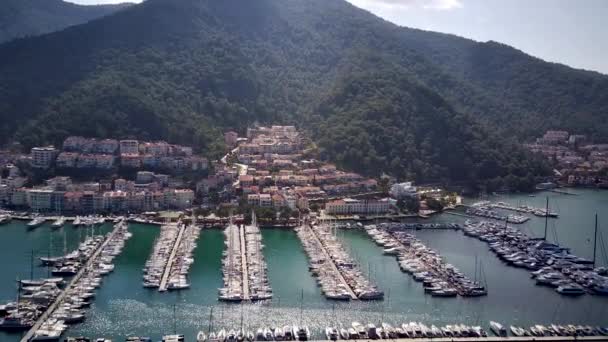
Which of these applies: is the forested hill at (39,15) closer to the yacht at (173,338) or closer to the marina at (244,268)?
the marina at (244,268)

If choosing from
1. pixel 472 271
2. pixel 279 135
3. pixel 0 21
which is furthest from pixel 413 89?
pixel 0 21

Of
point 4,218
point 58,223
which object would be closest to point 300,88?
point 58,223

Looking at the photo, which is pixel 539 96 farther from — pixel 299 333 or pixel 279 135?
pixel 299 333

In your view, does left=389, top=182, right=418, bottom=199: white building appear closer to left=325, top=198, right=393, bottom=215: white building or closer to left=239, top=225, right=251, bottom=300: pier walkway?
left=325, top=198, right=393, bottom=215: white building

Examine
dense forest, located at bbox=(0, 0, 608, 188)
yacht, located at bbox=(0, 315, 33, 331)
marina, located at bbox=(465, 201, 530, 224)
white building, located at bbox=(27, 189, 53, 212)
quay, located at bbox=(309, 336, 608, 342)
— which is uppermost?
dense forest, located at bbox=(0, 0, 608, 188)

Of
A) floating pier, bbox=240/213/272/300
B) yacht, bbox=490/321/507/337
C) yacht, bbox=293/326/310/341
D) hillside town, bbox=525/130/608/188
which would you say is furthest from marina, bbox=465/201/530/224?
yacht, bbox=293/326/310/341

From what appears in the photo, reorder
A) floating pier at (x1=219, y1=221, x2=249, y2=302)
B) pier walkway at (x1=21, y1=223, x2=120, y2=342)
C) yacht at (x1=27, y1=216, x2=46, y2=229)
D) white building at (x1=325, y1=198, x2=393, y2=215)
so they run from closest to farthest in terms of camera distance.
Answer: pier walkway at (x1=21, y1=223, x2=120, y2=342) < floating pier at (x1=219, y1=221, x2=249, y2=302) < yacht at (x1=27, y1=216, x2=46, y2=229) < white building at (x1=325, y1=198, x2=393, y2=215)
